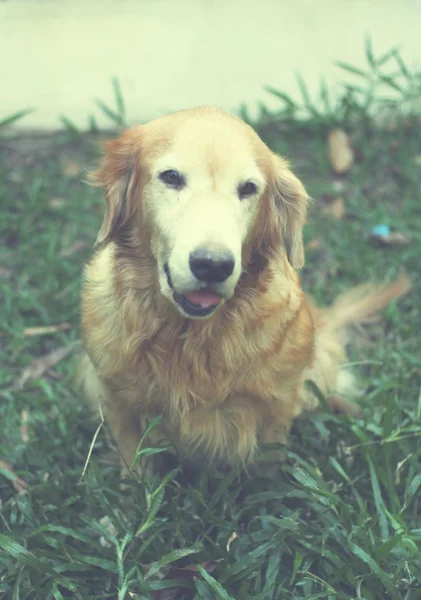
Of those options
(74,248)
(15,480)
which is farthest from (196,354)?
(74,248)

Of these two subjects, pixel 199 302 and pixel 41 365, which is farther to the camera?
pixel 41 365

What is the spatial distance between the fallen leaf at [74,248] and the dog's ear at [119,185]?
1449 millimetres

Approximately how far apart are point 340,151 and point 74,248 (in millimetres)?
1745

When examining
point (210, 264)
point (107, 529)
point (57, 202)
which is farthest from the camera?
point (57, 202)

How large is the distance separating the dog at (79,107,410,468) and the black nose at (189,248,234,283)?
0.05 m

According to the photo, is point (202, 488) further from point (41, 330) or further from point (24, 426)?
point (41, 330)

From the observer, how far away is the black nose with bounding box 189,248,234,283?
2.05m

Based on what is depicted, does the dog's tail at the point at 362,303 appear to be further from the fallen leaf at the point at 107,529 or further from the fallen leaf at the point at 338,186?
the fallen leaf at the point at 107,529

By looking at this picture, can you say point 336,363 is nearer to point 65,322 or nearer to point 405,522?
point 405,522

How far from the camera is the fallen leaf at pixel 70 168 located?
4370mm

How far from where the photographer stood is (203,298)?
2.24m

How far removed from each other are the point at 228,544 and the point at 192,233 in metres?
1.28

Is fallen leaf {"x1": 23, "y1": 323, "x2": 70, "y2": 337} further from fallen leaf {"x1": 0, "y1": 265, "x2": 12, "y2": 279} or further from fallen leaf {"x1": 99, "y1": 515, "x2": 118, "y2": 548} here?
fallen leaf {"x1": 99, "y1": 515, "x2": 118, "y2": 548}

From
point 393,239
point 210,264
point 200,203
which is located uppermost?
point 200,203
